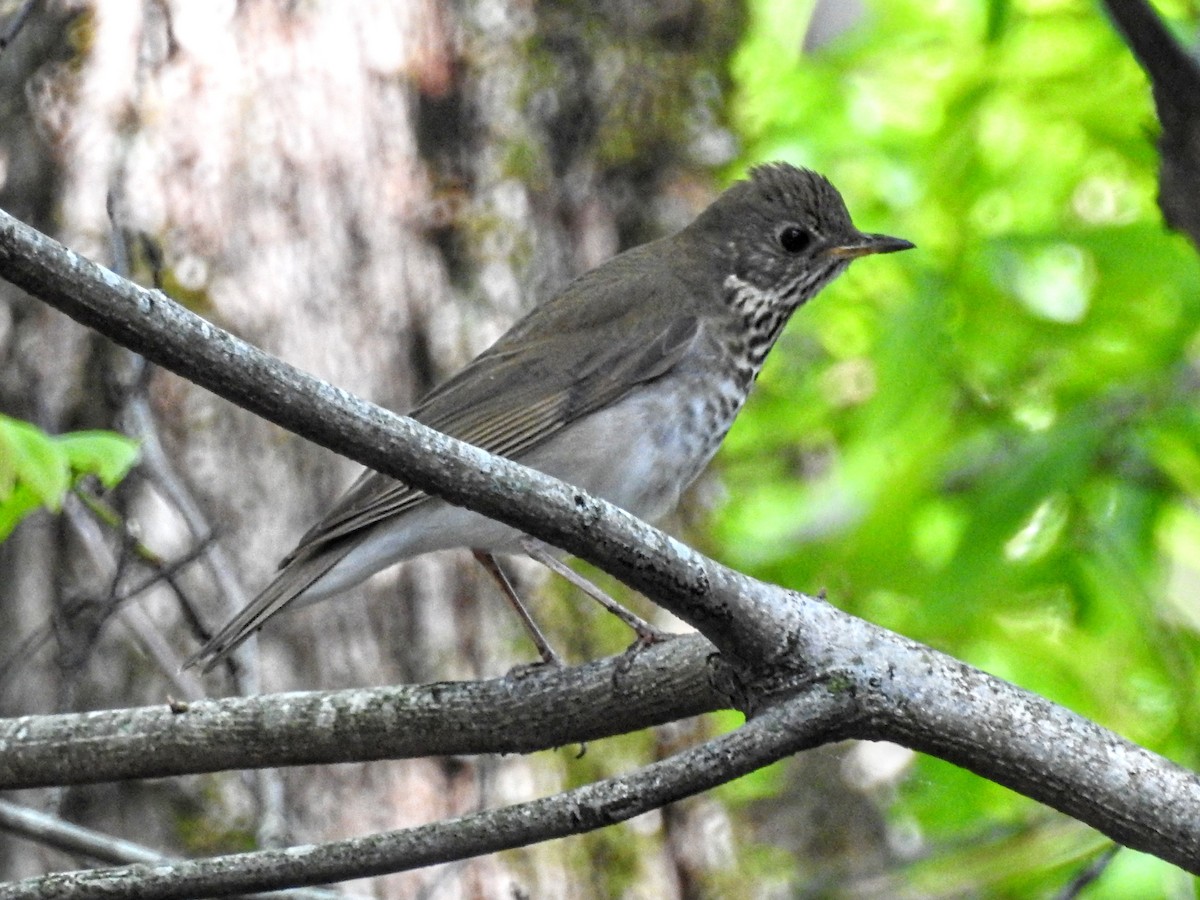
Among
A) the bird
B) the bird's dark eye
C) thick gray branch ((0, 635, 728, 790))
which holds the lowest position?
thick gray branch ((0, 635, 728, 790))

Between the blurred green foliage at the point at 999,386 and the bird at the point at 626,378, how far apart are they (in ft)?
1.47

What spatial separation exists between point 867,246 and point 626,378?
92cm

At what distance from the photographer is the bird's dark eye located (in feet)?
15.7

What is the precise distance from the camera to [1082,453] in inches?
167

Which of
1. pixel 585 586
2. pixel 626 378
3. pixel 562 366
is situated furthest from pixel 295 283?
pixel 585 586

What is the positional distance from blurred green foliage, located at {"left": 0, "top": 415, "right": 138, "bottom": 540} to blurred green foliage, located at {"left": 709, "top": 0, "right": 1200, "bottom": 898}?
226cm

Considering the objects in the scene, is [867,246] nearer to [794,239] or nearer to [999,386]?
[794,239]

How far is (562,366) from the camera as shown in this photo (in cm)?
438

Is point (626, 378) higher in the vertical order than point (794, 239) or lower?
lower

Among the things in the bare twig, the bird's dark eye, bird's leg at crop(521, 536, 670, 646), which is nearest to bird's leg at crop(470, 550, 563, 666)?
bird's leg at crop(521, 536, 670, 646)

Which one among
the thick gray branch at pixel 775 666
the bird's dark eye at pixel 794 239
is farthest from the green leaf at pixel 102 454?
the bird's dark eye at pixel 794 239

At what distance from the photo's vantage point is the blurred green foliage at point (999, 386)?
450cm

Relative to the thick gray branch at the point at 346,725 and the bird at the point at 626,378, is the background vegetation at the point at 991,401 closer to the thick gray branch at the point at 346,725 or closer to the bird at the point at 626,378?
the bird at the point at 626,378

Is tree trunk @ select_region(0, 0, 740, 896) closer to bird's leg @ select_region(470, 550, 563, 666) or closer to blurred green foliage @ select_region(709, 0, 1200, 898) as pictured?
bird's leg @ select_region(470, 550, 563, 666)
